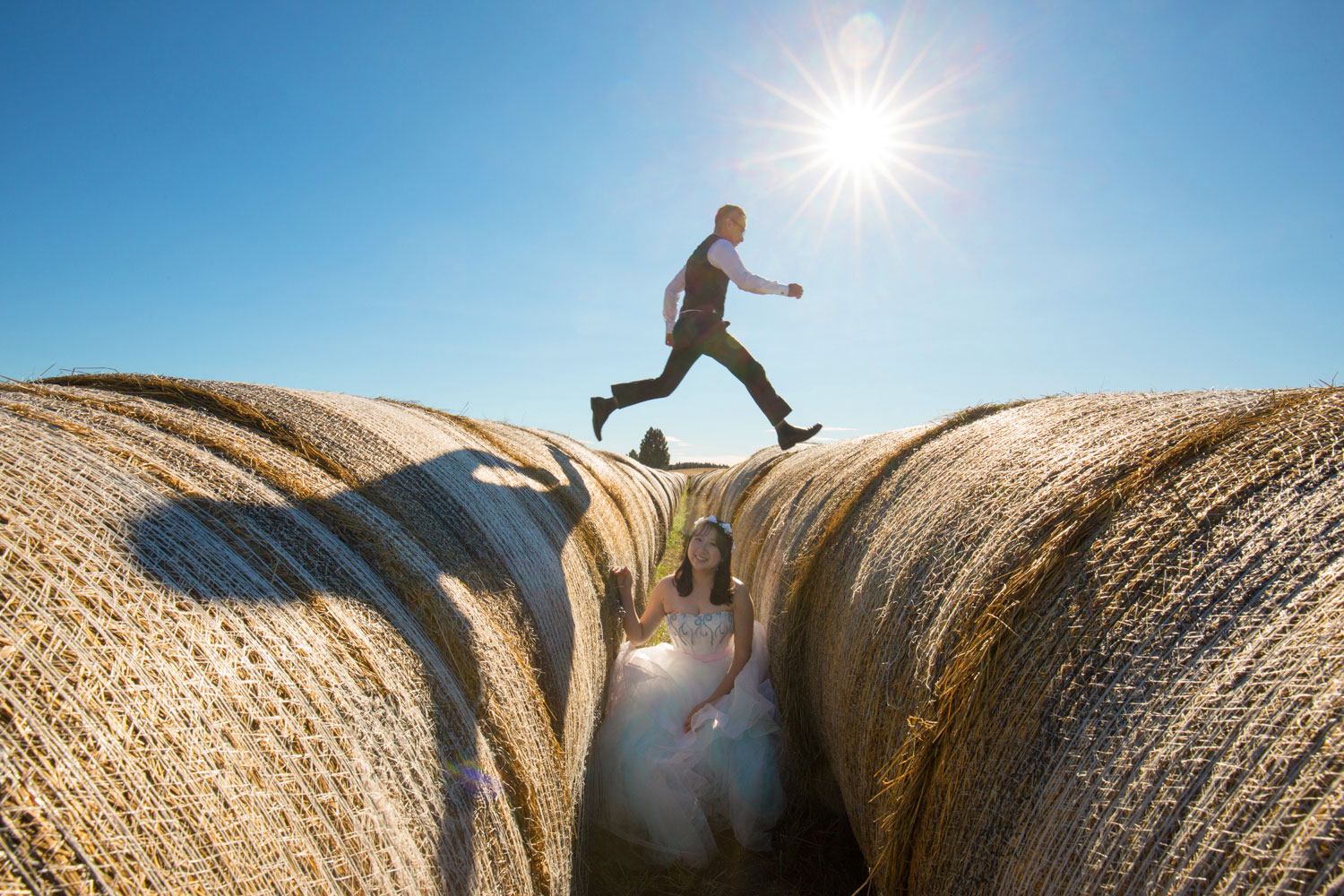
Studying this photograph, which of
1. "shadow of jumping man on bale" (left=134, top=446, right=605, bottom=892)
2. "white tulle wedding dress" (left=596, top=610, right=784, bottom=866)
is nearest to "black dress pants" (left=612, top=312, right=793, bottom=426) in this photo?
"white tulle wedding dress" (left=596, top=610, right=784, bottom=866)

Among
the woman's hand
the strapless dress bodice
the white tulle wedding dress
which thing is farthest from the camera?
the strapless dress bodice

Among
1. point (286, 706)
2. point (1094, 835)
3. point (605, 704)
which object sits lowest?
point (605, 704)

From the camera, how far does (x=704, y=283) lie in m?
5.05

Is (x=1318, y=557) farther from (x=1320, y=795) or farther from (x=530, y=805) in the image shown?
(x=530, y=805)

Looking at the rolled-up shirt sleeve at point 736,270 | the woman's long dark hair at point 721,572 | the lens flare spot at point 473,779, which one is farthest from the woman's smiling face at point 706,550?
the lens flare spot at point 473,779

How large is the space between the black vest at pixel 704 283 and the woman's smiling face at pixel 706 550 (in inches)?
76.7

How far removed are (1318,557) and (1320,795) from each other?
535 millimetres

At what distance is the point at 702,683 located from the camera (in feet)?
12.3

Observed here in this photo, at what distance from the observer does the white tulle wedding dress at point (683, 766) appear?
3.02 meters

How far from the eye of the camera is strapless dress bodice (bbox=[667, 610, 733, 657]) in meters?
3.90

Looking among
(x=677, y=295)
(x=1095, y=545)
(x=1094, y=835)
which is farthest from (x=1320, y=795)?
(x=677, y=295)

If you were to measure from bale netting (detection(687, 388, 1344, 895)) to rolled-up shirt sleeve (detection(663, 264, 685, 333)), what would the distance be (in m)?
2.99

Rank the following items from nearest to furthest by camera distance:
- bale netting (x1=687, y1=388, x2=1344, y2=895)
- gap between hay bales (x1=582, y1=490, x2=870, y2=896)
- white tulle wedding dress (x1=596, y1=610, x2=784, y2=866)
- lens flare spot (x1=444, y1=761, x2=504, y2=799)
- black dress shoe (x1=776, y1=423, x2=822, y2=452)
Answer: bale netting (x1=687, y1=388, x2=1344, y2=895) → lens flare spot (x1=444, y1=761, x2=504, y2=799) → gap between hay bales (x1=582, y1=490, x2=870, y2=896) → white tulle wedding dress (x1=596, y1=610, x2=784, y2=866) → black dress shoe (x1=776, y1=423, x2=822, y2=452)

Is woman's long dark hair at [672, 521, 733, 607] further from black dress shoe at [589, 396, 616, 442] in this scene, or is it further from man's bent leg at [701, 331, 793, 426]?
black dress shoe at [589, 396, 616, 442]
